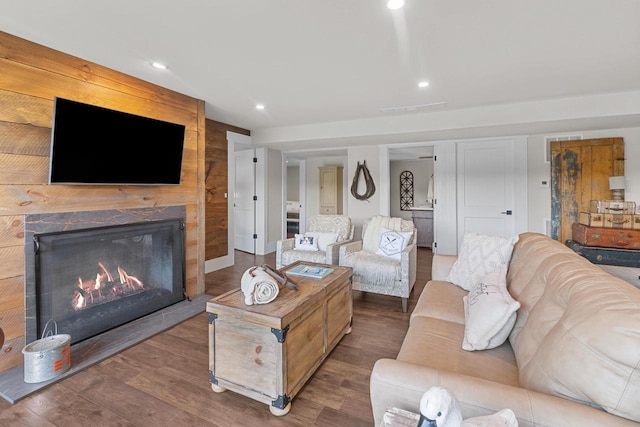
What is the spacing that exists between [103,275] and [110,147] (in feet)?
3.62

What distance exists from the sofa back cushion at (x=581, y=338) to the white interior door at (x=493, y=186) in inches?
140

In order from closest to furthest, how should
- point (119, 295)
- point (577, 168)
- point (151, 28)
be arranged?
point (151, 28) < point (119, 295) < point (577, 168)

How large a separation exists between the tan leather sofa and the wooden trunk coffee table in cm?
62

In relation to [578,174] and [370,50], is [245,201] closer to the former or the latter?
[370,50]

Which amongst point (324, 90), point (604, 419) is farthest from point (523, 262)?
point (324, 90)

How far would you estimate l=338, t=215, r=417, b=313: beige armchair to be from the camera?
10.1 feet

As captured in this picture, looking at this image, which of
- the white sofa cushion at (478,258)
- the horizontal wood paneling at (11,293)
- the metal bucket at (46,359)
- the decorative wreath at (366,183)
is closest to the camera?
the metal bucket at (46,359)

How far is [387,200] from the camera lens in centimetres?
539

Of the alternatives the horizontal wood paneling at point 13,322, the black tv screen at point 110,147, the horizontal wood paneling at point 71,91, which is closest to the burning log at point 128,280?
the horizontal wood paneling at point 13,322

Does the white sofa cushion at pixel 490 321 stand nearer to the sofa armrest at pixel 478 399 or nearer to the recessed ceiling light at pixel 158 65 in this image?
the sofa armrest at pixel 478 399

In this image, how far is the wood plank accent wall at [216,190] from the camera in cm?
447

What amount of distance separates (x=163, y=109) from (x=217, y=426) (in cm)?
286

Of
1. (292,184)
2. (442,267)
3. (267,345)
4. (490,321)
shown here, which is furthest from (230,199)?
(292,184)

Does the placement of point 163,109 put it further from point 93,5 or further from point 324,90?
point 324,90
